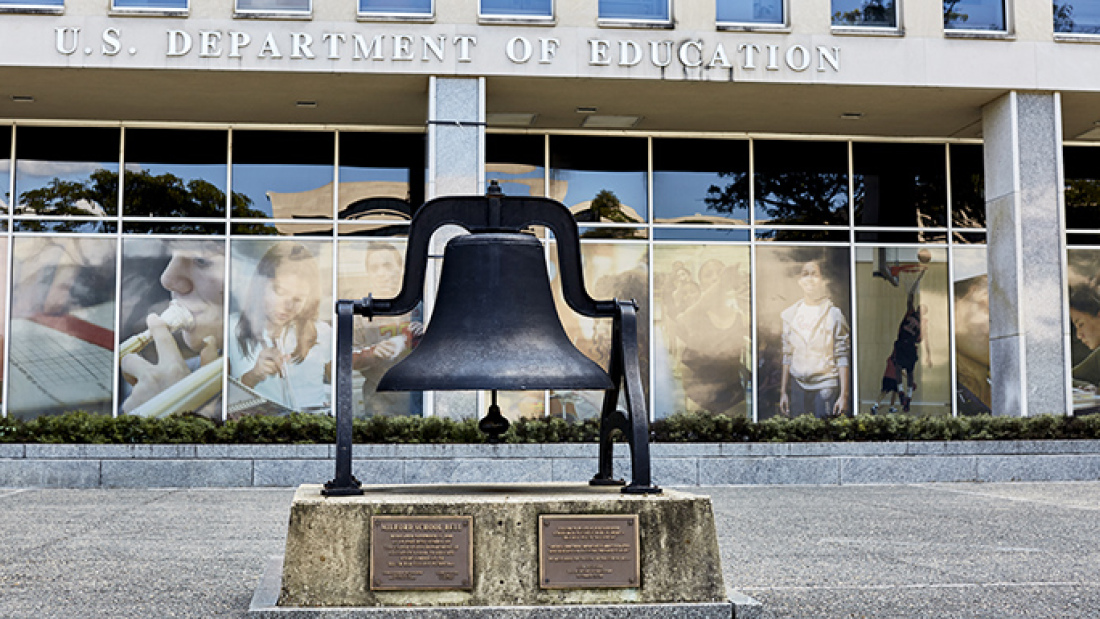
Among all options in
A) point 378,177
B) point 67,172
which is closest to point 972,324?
point 378,177

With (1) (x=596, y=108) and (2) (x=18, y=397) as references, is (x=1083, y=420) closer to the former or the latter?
(1) (x=596, y=108)

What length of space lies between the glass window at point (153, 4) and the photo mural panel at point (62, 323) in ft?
14.4

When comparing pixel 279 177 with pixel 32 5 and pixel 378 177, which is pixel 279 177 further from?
pixel 32 5

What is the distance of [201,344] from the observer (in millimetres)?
20141

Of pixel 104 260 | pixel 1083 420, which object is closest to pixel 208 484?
pixel 104 260

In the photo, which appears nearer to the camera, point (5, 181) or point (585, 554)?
point (585, 554)

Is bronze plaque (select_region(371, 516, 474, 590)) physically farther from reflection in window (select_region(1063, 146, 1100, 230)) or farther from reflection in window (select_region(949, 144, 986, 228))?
reflection in window (select_region(1063, 146, 1100, 230))

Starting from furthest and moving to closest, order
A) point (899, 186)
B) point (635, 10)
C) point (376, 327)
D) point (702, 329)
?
1. point (899, 186)
2. point (702, 329)
3. point (376, 327)
4. point (635, 10)

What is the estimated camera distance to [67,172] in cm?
2016

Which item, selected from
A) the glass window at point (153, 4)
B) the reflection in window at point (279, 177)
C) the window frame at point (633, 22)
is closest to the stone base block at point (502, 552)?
the window frame at point (633, 22)

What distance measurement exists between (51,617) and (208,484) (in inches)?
332

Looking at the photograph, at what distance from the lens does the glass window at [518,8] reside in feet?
59.7

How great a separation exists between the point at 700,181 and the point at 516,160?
3385 millimetres

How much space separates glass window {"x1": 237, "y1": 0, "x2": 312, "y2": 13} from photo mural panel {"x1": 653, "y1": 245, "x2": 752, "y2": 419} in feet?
24.3
